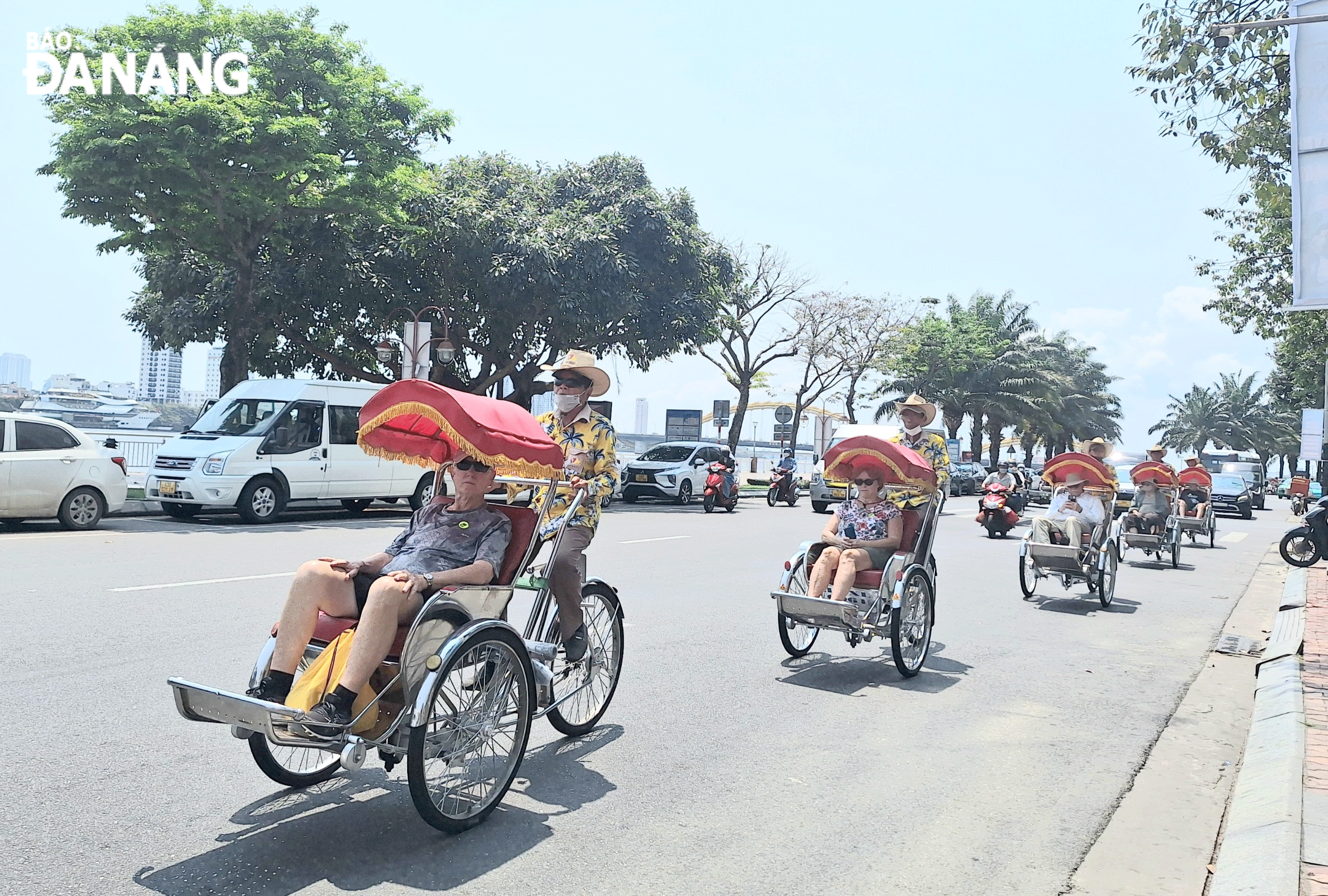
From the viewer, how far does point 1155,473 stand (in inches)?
642

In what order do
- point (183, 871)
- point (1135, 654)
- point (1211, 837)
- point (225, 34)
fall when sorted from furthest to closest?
point (225, 34) → point (1135, 654) → point (1211, 837) → point (183, 871)

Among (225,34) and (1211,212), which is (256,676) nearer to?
(225,34)

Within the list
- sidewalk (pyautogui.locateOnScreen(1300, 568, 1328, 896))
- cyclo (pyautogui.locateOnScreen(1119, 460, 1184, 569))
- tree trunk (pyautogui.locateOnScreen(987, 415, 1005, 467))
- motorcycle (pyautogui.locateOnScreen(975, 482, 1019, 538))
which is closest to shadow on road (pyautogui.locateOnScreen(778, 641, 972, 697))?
sidewalk (pyautogui.locateOnScreen(1300, 568, 1328, 896))

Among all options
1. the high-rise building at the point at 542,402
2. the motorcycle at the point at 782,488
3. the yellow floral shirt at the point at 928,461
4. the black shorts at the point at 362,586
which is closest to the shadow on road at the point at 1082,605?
the yellow floral shirt at the point at 928,461

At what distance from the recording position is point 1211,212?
24.3 metres

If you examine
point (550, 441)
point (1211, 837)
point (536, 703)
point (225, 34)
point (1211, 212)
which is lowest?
point (1211, 837)

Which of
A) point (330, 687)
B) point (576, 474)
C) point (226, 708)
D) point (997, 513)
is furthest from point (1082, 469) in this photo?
point (226, 708)

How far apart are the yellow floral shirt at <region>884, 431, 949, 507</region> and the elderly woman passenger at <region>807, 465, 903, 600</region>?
160 millimetres

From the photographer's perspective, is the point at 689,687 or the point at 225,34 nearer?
the point at 689,687

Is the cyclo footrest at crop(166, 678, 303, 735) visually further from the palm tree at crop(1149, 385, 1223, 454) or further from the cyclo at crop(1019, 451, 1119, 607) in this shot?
the palm tree at crop(1149, 385, 1223, 454)

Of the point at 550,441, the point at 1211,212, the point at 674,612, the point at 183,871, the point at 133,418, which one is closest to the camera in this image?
the point at 183,871

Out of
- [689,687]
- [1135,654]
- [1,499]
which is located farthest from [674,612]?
[1,499]

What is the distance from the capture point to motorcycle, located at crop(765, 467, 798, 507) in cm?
3030

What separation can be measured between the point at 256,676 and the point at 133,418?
2477 centimetres
